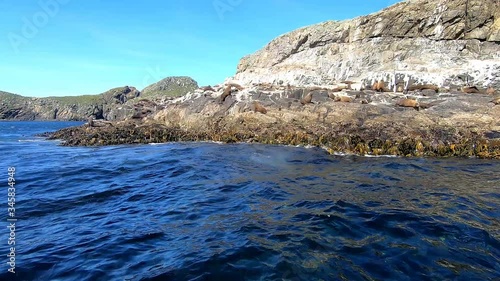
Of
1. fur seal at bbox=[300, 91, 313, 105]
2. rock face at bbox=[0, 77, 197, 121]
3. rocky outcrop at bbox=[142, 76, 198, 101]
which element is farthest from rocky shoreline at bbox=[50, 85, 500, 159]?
rocky outcrop at bbox=[142, 76, 198, 101]

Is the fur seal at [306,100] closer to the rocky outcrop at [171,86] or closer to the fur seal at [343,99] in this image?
the fur seal at [343,99]

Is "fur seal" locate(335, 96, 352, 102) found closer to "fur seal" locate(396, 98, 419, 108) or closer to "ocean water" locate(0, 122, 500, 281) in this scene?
"fur seal" locate(396, 98, 419, 108)

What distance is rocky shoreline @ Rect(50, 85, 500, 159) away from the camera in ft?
59.5

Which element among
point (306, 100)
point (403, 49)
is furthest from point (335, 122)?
point (403, 49)

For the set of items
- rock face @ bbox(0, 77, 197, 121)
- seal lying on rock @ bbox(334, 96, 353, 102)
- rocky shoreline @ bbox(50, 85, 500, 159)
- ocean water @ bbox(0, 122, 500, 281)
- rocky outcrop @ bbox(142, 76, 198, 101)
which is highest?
rocky outcrop @ bbox(142, 76, 198, 101)

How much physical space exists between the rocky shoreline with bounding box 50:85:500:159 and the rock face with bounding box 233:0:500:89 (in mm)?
6023

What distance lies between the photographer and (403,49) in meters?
35.0

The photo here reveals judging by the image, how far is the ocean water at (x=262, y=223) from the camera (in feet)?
18.9

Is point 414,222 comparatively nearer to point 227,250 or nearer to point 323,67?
point 227,250

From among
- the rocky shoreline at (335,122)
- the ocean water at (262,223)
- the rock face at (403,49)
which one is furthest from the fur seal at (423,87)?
the ocean water at (262,223)

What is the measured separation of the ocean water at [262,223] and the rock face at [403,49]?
58.3ft

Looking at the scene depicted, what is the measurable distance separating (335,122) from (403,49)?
1895cm

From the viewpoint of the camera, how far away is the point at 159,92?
174625 mm

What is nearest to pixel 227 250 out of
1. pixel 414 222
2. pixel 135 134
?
pixel 414 222
